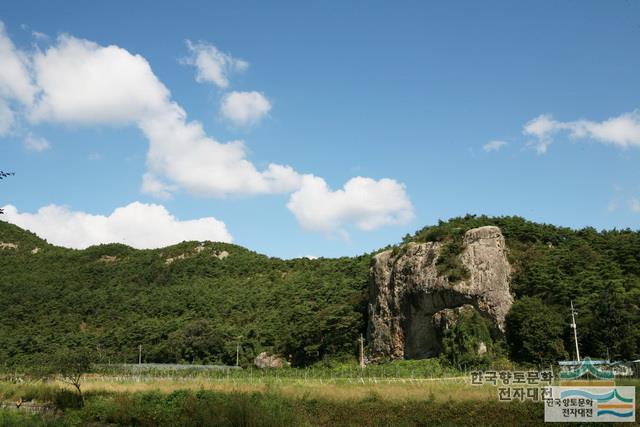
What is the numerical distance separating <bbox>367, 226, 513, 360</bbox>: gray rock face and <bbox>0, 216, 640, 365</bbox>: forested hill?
1.81 metres

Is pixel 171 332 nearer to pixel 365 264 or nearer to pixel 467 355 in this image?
pixel 365 264

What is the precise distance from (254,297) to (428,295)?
179ft

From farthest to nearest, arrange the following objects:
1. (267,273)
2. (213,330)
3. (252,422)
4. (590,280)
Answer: (267,273), (213,330), (590,280), (252,422)

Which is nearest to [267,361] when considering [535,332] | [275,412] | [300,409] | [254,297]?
[254,297]

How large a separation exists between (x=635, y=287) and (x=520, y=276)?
11.4m

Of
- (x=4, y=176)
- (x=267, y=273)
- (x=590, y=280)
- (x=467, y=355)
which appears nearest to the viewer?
(x=4, y=176)

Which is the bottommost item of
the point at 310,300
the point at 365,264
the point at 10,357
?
the point at 10,357

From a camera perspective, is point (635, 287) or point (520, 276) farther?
point (520, 276)

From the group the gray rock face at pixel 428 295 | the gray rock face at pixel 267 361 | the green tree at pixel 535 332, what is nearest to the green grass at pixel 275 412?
the green tree at pixel 535 332

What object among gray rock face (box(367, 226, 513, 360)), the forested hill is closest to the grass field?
gray rock face (box(367, 226, 513, 360))

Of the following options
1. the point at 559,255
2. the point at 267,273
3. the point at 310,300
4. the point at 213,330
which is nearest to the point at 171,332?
the point at 213,330

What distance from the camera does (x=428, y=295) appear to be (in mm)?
59312

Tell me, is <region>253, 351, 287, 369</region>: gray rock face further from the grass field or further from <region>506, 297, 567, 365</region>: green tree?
the grass field

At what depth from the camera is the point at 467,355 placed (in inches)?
2013
